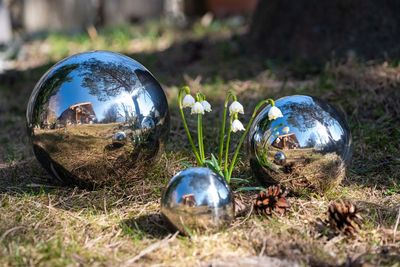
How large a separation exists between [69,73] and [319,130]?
1346 mm

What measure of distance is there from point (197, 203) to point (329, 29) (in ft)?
11.2

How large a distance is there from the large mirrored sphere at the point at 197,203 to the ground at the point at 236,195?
6cm

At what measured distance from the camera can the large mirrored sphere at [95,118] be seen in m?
3.04

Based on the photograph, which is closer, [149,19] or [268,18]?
[268,18]

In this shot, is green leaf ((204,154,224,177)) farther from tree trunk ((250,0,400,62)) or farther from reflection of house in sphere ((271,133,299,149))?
tree trunk ((250,0,400,62))

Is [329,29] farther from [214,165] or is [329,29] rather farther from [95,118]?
[95,118]

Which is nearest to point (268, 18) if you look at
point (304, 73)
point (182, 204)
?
point (304, 73)

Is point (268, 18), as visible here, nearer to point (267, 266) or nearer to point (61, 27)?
point (267, 266)

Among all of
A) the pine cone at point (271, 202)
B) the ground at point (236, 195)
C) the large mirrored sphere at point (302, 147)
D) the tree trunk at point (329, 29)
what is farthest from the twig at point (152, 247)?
the tree trunk at point (329, 29)

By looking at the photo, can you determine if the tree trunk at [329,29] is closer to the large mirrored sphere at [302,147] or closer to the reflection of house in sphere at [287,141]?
the large mirrored sphere at [302,147]

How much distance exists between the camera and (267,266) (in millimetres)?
2441

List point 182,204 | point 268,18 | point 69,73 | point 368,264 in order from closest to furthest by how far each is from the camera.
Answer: point 368,264, point 182,204, point 69,73, point 268,18

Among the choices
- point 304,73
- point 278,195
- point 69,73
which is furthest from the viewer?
point 304,73

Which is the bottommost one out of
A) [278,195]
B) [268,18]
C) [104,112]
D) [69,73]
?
[278,195]
